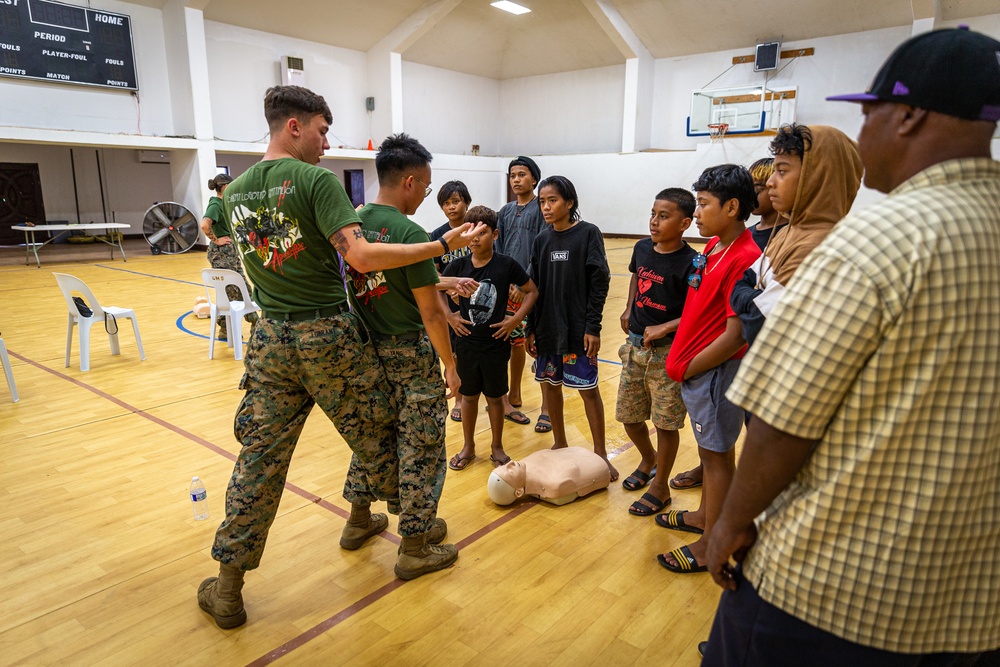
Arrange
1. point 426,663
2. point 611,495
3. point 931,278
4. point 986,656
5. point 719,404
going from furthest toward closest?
point 611,495 → point 719,404 → point 426,663 → point 986,656 → point 931,278

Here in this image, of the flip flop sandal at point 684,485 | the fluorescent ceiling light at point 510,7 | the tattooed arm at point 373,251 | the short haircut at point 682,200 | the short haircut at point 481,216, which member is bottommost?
the flip flop sandal at point 684,485

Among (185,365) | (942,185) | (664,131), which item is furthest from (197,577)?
(664,131)

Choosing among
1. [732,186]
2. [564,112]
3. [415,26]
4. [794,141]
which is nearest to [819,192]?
[794,141]

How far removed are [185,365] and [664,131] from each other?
15238mm

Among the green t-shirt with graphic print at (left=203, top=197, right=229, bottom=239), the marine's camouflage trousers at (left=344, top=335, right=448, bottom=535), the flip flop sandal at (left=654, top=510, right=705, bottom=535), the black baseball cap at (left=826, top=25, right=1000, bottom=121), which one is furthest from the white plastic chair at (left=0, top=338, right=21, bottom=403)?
the black baseball cap at (left=826, top=25, right=1000, bottom=121)

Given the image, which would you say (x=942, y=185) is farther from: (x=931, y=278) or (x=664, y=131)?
(x=664, y=131)

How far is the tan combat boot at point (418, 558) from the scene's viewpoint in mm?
2398

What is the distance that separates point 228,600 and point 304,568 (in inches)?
15.2

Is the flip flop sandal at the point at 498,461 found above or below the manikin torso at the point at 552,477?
below

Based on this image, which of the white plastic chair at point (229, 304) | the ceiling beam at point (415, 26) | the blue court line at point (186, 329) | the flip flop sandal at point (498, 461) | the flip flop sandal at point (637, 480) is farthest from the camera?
the ceiling beam at point (415, 26)

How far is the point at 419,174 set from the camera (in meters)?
2.36

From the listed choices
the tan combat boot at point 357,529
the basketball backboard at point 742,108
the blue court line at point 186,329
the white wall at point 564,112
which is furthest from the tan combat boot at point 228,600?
the white wall at point 564,112

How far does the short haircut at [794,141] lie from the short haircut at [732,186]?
0.96 feet

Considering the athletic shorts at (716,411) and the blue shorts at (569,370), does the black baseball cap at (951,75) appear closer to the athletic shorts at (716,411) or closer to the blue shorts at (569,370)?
the athletic shorts at (716,411)
